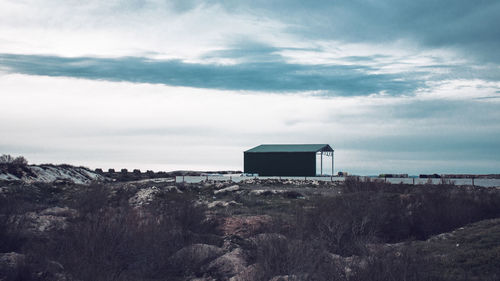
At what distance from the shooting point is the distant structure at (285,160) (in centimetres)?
6969

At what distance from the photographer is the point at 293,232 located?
12.7m

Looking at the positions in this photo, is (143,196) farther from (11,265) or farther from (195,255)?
(11,265)

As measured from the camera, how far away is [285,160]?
70688 millimetres

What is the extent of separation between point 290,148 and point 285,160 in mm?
2611

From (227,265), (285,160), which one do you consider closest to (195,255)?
(227,265)

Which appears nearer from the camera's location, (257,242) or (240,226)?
(257,242)

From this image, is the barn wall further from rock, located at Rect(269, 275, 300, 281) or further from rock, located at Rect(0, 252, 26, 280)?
rock, located at Rect(269, 275, 300, 281)

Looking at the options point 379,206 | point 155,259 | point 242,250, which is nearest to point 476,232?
point 379,206

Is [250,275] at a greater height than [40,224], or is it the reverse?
[40,224]

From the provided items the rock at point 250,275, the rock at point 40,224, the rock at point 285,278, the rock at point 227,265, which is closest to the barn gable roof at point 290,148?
the rock at point 40,224

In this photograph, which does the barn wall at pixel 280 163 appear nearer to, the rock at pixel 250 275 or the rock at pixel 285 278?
the rock at pixel 250 275

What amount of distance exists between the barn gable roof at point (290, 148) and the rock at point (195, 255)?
57.1m

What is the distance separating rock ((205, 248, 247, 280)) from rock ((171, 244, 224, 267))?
0.41m

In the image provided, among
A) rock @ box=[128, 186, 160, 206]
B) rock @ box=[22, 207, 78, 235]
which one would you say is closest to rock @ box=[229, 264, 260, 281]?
rock @ box=[22, 207, 78, 235]
